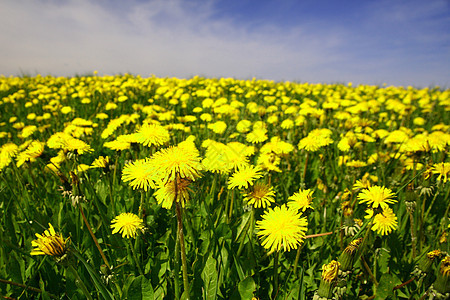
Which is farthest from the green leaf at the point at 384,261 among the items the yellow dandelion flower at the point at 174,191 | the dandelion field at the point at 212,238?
the yellow dandelion flower at the point at 174,191

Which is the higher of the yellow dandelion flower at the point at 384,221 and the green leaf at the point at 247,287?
the yellow dandelion flower at the point at 384,221

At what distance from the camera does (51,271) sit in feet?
4.76

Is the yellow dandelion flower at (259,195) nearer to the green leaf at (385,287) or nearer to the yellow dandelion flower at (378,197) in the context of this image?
the yellow dandelion flower at (378,197)

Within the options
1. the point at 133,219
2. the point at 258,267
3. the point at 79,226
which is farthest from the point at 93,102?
the point at 258,267

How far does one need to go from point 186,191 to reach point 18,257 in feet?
4.23

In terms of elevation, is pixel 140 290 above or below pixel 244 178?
below

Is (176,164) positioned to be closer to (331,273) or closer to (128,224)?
(128,224)

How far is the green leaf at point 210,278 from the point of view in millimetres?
1240

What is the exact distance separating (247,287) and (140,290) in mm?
545

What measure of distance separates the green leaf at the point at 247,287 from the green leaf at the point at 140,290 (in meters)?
0.46

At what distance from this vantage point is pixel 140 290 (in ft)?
4.10

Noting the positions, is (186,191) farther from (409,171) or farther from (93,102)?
(93,102)

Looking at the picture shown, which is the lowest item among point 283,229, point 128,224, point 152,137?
point 128,224

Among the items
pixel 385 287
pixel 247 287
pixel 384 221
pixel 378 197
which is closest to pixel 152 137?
pixel 247 287
